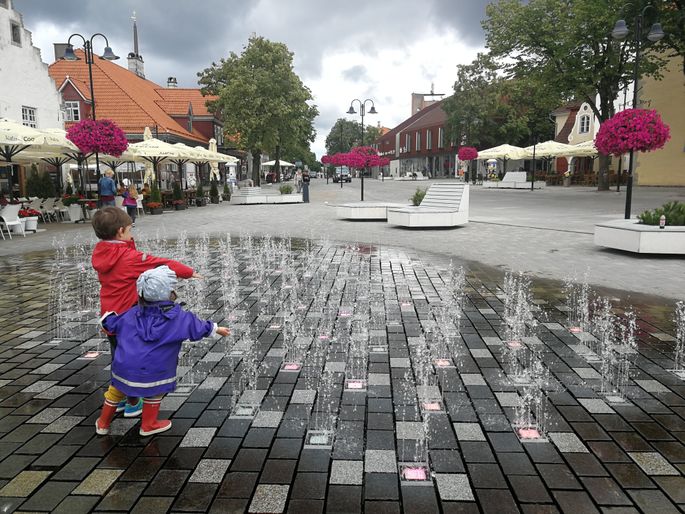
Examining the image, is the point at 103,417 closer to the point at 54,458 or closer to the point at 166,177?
the point at 54,458

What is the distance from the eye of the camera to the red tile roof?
1336 inches

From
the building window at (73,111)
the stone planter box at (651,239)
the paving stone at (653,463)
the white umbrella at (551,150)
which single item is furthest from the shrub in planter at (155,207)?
the white umbrella at (551,150)

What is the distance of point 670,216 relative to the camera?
10281mm

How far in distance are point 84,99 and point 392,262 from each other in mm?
28803

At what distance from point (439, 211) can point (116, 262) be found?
12316 mm

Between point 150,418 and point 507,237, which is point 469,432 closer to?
point 150,418

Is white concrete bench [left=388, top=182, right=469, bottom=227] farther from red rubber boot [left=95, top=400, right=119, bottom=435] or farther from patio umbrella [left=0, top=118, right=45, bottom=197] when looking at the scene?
red rubber boot [left=95, top=400, right=119, bottom=435]

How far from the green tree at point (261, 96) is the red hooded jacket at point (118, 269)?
38.0m

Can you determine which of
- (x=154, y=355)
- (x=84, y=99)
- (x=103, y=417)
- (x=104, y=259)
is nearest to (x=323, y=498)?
(x=154, y=355)

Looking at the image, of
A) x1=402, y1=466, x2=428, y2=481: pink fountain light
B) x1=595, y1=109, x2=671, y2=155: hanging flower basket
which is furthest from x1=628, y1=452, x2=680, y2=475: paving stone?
x1=595, y1=109, x2=671, y2=155: hanging flower basket

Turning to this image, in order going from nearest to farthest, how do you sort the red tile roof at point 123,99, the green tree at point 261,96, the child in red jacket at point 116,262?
the child in red jacket at point 116,262, the red tile roof at point 123,99, the green tree at point 261,96

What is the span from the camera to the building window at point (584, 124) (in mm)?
49806

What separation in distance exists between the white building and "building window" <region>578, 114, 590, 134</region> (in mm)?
43976

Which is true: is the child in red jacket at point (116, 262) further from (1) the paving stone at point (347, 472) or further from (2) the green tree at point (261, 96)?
(2) the green tree at point (261, 96)
